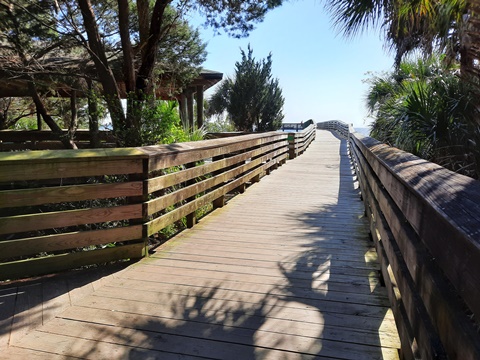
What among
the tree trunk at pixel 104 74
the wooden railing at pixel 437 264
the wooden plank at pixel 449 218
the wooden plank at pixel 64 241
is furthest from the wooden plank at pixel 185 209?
the wooden plank at pixel 449 218

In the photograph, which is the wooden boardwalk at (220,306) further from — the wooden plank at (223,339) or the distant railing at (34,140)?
the distant railing at (34,140)

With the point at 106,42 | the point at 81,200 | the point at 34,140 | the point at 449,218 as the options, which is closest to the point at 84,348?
the point at 81,200

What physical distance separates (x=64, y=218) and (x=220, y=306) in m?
1.47

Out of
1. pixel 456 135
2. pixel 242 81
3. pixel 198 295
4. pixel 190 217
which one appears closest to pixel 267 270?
pixel 198 295

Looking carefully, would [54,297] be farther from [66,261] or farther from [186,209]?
[186,209]

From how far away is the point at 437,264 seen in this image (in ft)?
5.28

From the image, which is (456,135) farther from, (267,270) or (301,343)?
(301,343)

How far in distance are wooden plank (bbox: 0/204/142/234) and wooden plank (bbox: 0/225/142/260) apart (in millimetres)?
101

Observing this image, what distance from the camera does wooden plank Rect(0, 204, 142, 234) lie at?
2.88 meters

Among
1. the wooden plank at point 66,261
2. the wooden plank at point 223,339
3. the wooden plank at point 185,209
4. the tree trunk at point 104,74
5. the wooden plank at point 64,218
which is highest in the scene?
the tree trunk at point 104,74

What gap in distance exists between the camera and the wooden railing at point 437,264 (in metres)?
1.14

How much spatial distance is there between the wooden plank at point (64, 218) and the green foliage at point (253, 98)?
2370cm

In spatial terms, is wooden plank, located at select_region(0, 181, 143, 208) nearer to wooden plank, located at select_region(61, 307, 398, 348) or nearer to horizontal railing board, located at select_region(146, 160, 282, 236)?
horizontal railing board, located at select_region(146, 160, 282, 236)

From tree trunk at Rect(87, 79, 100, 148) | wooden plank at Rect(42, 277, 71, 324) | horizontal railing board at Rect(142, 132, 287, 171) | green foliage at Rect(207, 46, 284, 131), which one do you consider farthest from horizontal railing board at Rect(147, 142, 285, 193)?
green foliage at Rect(207, 46, 284, 131)
